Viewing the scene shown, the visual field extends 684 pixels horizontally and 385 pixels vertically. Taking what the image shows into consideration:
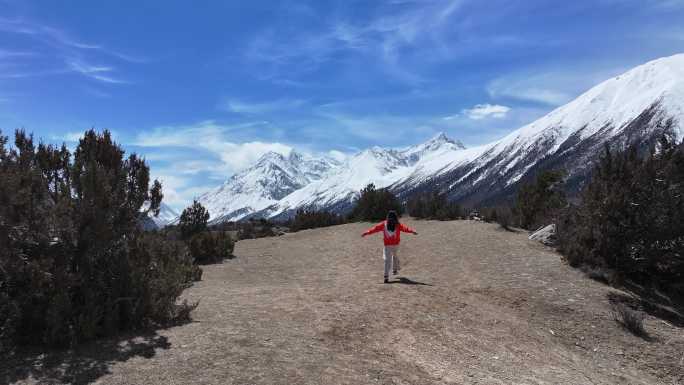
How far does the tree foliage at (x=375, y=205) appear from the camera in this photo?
2738cm

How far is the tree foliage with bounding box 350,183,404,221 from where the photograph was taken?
89.8ft

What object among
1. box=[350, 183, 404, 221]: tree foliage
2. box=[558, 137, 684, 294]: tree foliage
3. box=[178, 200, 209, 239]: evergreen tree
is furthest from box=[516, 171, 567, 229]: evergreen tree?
box=[178, 200, 209, 239]: evergreen tree

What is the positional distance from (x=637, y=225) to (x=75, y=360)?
1335 cm

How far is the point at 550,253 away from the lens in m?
16.0

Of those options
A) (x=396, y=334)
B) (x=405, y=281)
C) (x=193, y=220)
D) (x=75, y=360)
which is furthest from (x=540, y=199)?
(x=75, y=360)

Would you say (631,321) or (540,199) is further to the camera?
(540,199)

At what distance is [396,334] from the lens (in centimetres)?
859

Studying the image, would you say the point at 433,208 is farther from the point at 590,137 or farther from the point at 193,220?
the point at 590,137

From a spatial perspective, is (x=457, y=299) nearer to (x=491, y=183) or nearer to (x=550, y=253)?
(x=550, y=253)

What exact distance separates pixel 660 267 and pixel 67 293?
14.1m

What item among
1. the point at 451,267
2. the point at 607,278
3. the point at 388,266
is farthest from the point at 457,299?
the point at 607,278

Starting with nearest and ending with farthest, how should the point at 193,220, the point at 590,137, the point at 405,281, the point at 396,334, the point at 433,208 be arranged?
the point at 396,334, the point at 405,281, the point at 193,220, the point at 433,208, the point at 590,137

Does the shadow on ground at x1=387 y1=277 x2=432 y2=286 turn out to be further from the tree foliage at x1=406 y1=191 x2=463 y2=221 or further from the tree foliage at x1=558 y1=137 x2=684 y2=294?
the tree foliage at x1=406 y1=191 x2=463 y2=221

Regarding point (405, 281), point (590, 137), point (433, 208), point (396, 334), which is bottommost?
point (396, 334)
